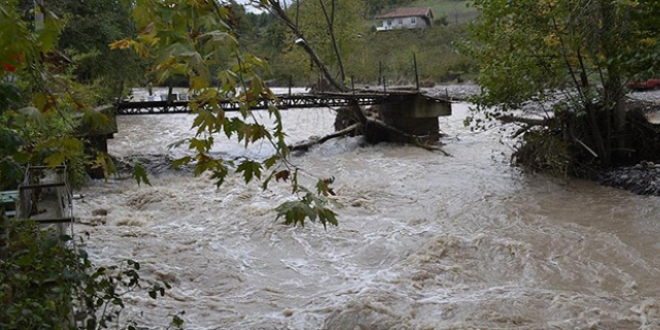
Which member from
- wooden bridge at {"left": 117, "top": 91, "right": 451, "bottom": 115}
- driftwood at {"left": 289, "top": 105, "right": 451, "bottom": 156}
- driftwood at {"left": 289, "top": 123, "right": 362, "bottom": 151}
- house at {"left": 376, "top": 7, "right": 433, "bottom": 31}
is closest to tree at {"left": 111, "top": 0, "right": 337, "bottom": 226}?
wooden bridge at {"left": 117, "top": 91, "right": 451, "bottom": 115}

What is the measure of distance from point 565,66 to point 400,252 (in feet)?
20.2

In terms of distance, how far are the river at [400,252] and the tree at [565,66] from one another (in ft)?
4.01

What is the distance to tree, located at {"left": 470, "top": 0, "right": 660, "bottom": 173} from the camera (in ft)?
33.7

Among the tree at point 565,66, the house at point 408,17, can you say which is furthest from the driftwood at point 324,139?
the house at point 408,17

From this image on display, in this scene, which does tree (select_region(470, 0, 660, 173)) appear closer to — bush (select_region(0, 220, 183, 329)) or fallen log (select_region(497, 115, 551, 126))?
fallen log (select_region(497, 115, 551, 126))

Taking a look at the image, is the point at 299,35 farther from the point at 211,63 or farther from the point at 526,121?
the point at 211,63

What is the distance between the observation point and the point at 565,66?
40.2 ft

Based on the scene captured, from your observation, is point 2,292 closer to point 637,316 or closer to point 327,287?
point 327,287

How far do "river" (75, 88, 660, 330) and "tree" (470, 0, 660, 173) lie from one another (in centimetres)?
122

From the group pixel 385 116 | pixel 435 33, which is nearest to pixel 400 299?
pixel 385 116

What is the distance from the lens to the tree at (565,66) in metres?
10.3

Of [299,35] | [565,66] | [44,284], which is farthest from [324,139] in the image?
[44,284]

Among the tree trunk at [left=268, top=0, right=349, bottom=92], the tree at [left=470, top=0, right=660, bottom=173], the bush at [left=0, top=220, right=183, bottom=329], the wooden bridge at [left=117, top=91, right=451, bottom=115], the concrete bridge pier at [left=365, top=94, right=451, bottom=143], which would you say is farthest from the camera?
the concrete bridge pier at [left=365, top=94, right=451, bottom=143]

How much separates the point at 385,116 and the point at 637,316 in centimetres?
1345
